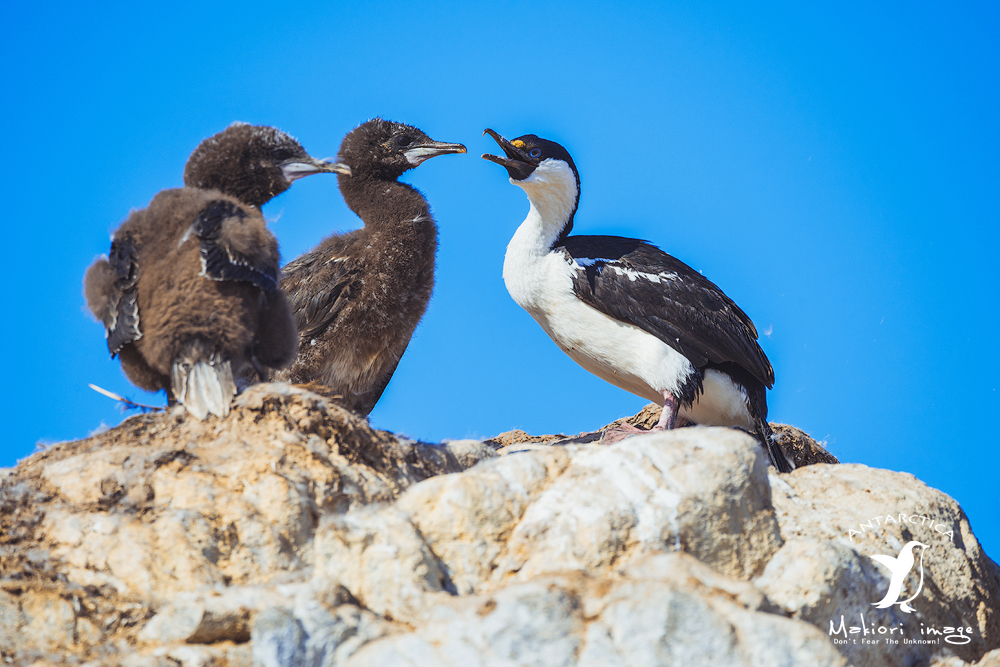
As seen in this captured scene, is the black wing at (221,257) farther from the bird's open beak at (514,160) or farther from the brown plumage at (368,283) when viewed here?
the bird's open beak at (514,160)

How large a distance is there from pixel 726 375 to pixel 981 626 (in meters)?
2.55

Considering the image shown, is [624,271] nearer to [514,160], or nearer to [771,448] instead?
[514,160]

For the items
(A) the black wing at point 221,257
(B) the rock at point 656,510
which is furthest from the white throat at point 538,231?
(B) the rock at point 656,510

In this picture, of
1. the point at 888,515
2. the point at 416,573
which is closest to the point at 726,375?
the point at 888,515

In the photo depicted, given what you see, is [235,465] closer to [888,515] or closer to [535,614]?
[535,614]

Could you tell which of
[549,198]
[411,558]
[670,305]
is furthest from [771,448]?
[411,558]

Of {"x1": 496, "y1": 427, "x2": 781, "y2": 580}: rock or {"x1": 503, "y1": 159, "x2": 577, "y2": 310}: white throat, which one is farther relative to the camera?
{"x1": 503, "y1": 159, "x2": 577, "y2": 310}: white throat

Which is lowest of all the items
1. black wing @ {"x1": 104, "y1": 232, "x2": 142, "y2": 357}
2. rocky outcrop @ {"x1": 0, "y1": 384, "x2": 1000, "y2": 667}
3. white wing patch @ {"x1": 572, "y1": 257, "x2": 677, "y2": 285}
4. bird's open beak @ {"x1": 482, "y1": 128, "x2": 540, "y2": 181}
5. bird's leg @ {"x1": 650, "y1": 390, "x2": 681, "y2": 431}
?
rocky outcrop @ {"x1": 0, "y1": 384, "x2": 1000, "y2": 667}

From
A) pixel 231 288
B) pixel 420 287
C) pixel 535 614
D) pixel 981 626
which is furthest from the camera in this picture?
pixel 420 287

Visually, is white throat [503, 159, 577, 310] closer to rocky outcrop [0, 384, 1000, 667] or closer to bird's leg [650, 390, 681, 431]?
bird's leg [650, 390, 681, 431]

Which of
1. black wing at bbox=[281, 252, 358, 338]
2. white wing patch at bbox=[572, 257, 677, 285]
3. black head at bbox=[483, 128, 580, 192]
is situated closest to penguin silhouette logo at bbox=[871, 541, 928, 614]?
white wing patch at bbox=[572, 257, 677, 285]

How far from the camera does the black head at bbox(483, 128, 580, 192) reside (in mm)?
7551

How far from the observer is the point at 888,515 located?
199 inches

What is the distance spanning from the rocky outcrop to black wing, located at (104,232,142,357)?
0.46 meters
